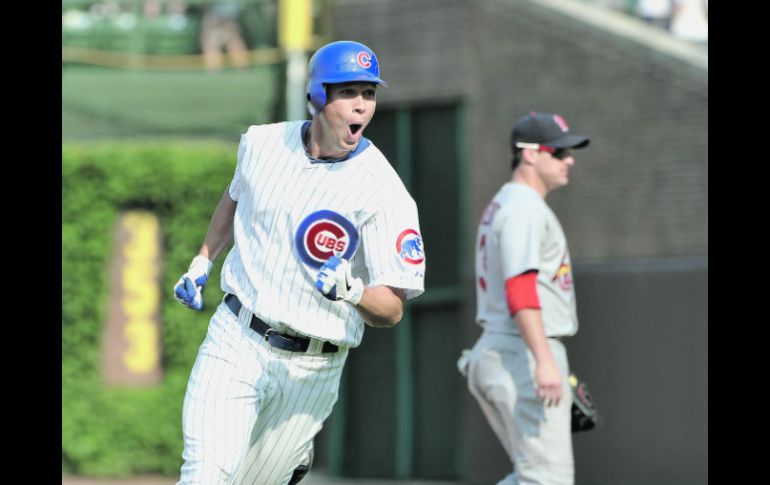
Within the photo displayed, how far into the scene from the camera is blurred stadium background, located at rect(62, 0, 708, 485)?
8984mm

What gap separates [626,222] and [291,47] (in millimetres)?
3148

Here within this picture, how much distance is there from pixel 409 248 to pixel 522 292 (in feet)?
3.98

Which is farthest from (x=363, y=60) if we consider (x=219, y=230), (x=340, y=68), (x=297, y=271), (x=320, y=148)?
(x=219, y=230)

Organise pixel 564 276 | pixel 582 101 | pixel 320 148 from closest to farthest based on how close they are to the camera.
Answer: pixel 320 148, pixel 564 276, pixel 582 101

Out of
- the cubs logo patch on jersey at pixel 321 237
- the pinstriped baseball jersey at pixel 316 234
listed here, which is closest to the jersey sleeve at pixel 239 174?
the pinstriped baseball jersey at pixel 316 234

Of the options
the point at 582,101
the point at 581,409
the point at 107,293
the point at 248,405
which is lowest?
the point at 581,409

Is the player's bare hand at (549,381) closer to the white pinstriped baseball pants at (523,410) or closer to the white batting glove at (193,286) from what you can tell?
the white pinstriped baseball pants at (523,410)

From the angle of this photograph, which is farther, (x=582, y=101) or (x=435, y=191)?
(x=435, y=191)

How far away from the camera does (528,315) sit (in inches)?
237

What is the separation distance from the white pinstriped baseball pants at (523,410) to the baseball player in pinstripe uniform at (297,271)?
123 centimetres

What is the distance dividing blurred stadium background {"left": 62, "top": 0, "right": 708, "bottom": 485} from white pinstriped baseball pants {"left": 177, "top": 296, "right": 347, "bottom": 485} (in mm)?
4089

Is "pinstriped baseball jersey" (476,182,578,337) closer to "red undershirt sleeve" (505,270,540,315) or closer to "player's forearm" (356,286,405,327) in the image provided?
"red undershirt sleeve" (505,270,540,315)

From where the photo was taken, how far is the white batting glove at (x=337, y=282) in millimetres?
4605

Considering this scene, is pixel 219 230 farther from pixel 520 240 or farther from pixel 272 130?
pixel 520 240
